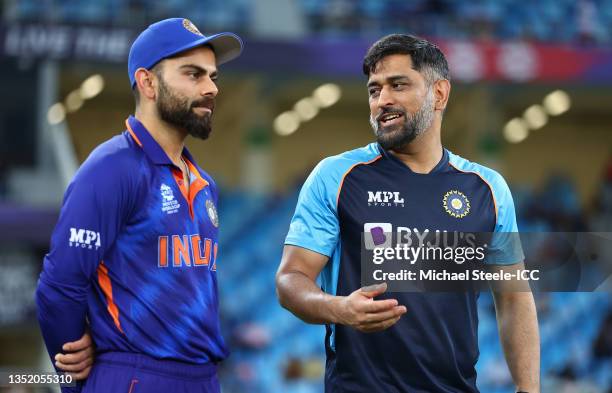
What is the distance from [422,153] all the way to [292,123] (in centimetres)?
1621

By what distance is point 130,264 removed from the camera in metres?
3.75

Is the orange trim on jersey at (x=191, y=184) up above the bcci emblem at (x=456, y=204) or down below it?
above

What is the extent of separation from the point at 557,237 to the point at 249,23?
1288 centimetres

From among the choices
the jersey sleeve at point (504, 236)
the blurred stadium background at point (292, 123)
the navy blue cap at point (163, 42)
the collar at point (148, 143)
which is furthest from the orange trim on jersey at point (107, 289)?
the blurred stadium background at point (292, 123)

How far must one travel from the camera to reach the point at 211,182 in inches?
166

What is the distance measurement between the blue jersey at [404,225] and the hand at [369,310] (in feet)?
1.47

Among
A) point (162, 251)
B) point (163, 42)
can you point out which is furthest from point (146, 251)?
point (163, 42)

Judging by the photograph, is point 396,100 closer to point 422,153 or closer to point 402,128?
point 402,128

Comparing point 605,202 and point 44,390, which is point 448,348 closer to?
point 44,390

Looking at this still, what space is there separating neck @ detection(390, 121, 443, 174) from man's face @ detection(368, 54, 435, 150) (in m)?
0.07

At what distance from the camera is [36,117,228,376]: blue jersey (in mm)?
3650

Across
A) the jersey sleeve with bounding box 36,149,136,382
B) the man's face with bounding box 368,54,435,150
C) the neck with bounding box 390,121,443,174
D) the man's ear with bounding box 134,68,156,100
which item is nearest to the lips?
the man's face with bounding box 368,54,435,150

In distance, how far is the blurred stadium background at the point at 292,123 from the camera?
14.1m

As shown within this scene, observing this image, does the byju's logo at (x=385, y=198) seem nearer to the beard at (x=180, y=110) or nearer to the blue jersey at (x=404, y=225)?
the blue jersey at (x=404, y=225)
